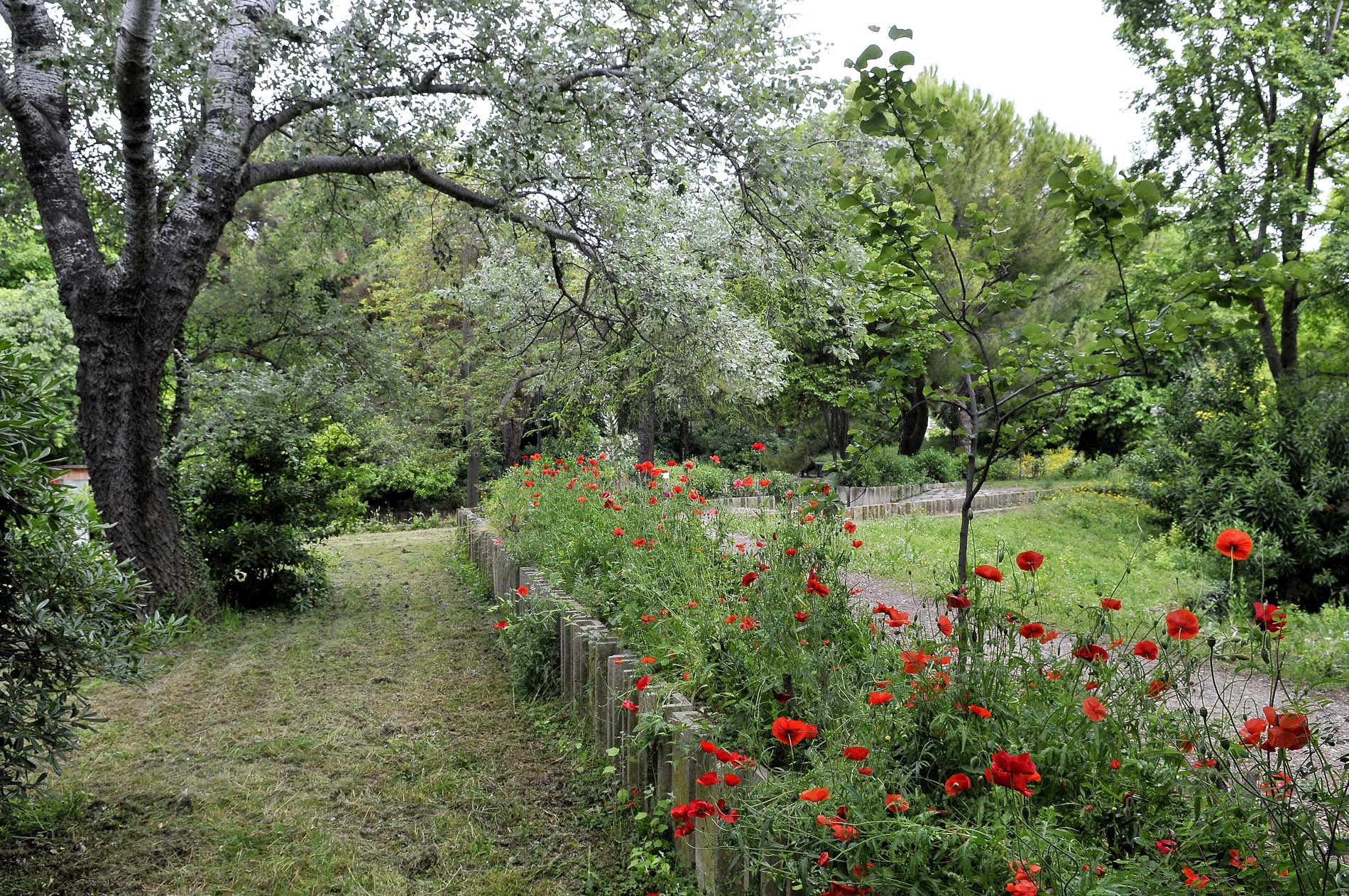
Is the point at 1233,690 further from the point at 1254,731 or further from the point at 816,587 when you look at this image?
the point at 1254,731

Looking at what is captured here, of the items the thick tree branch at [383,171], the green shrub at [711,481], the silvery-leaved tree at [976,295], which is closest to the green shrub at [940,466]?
the green shrub at [711,481]

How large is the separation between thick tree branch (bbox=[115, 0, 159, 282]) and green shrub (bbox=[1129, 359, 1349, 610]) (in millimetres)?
8140

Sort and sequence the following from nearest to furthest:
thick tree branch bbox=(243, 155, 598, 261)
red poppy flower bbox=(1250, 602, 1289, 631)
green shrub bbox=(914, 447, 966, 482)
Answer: red poppy flower bbox=(1250, 602, 1289, 631) → thick tree branch bbox=(243, 155, 598, 261) → green shrub bbox=(914, 447, 966, 482)

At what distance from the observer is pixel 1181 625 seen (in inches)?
63.2

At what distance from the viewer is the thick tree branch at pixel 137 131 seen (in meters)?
3.97

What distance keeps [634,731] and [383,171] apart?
490cm

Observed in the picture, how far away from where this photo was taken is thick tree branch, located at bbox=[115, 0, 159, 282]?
3.97 meters

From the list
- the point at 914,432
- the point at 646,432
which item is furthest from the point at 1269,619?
the point at 914,432

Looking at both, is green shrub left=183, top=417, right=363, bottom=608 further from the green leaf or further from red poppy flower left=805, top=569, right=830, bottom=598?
the green leaf

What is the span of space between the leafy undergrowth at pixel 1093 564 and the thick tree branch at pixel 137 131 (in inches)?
181

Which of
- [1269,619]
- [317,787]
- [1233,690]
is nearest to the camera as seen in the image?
[1269,619]

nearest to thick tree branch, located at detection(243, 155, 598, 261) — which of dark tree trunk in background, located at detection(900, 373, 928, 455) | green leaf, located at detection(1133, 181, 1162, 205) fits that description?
green leaf, located at detection(1133, 181, 1162, 205)

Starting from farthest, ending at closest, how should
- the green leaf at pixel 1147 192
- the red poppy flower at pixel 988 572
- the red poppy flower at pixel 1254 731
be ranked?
the red poppy flower at pixel 988 572 → the green leaf at pixel 1147 192 → the red poppy flower at pixel 1254 731

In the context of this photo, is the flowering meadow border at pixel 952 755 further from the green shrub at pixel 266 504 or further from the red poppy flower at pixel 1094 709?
the green shrub at pixel 266 504
